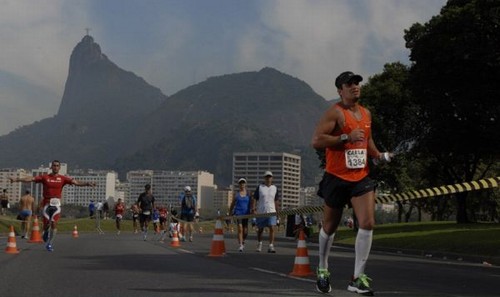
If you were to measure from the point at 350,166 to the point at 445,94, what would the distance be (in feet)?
104

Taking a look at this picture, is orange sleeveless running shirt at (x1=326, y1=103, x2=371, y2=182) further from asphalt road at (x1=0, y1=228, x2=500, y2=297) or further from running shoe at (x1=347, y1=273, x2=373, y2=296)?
asphalt road at (x1=0, y1=228, x2=500, y2=297)

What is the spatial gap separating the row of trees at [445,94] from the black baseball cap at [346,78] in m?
26.2

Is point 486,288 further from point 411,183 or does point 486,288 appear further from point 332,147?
point 411,183

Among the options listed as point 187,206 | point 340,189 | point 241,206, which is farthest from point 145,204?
point 340,189

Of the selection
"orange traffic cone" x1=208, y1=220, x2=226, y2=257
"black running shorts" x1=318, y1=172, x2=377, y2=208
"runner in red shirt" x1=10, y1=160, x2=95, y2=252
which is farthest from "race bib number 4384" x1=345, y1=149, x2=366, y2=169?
"runner in red shirt" x1=10, y1=160, x2=95, y2=252

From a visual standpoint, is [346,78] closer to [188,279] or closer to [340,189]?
[340,189]

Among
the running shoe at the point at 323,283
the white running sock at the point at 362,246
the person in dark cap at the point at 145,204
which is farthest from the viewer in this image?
the person in dark cap at the point at 145,204

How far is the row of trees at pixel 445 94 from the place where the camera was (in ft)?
111

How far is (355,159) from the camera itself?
25.2 ft

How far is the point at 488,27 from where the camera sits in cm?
3412

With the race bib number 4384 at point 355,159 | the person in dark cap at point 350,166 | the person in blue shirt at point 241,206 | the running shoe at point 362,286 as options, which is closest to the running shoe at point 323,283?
the person in dark cap at point 350,166

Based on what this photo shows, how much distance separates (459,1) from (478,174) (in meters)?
32.6

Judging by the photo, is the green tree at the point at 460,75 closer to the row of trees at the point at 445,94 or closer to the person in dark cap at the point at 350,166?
the row of trees at the point at 445,94

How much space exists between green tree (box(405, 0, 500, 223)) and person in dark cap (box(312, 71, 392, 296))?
26.3 meters
